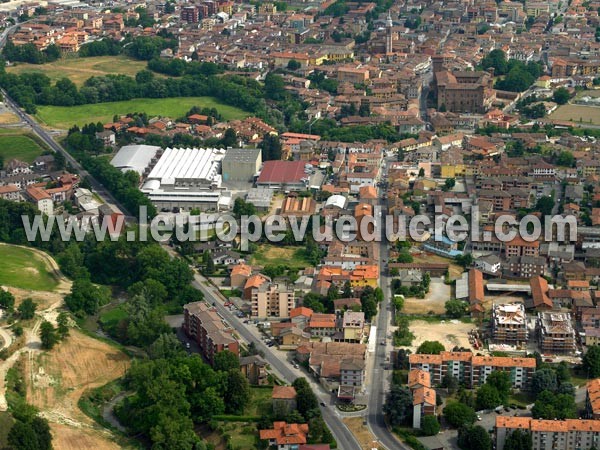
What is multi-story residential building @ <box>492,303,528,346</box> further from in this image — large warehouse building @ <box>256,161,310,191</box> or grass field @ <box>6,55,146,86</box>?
grass field @ <box>6,55,146,86</box>

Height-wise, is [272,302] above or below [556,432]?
below

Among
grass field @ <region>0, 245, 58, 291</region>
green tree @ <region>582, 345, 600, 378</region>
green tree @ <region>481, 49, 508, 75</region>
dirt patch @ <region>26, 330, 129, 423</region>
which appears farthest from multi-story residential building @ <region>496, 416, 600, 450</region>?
green tree @ <region>481, 49, 508, 75</region>

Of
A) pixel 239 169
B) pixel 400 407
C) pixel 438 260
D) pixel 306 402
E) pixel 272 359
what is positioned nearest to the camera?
→ pixel 400 407

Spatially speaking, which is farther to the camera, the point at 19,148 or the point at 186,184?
the point at 19,148

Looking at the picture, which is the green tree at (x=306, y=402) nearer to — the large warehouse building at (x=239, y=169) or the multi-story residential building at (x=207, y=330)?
the multi-story residential building at (x=207, y=330)

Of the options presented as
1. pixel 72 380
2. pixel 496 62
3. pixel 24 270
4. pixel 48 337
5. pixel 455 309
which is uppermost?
pixel 496 62

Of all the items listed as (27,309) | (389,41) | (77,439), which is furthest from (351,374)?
(389,41)

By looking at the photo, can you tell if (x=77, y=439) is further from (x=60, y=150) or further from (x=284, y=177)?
(x=60, y=150)
